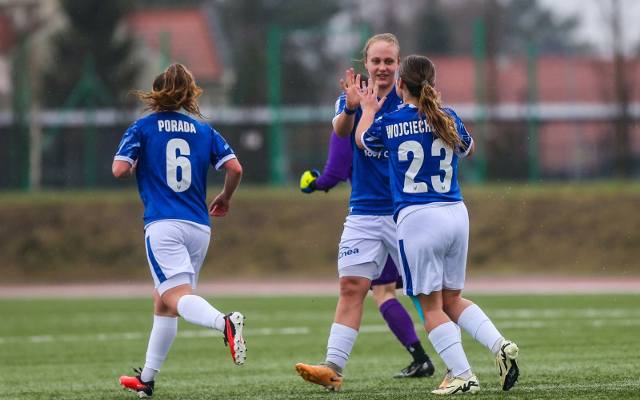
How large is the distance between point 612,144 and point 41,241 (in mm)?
12944

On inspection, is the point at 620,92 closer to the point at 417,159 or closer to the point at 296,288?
the point at 296,288

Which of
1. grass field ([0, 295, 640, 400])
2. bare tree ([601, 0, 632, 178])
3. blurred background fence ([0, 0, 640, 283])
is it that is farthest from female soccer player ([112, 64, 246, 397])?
bare tree ([601, 0, 632, 178])

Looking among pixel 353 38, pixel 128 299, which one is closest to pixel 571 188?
pixel 353 38

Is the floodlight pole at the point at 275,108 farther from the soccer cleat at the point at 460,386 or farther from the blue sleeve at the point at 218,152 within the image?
the soccer cleat at the point at 460,386

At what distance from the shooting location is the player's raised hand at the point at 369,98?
6969mm

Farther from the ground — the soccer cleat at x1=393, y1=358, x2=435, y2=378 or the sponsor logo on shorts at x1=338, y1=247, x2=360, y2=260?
the sponsor logo on shorts at x1=338, y1=247, x2=360, y2=260

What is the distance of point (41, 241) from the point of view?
2458 cm

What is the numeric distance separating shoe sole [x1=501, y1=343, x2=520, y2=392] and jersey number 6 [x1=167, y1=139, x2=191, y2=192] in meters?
2.10

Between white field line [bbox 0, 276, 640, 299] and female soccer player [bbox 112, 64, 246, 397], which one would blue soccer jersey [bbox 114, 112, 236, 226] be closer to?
female soccer player [bbox 112, 64, 246, 397]

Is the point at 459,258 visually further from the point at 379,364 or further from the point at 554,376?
the point at 379,364

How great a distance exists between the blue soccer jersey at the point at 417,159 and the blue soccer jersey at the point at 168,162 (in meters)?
1.18

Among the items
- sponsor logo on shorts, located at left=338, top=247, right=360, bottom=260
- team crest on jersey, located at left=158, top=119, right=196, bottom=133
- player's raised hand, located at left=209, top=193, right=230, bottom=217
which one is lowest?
sponsor logo on shorts, located at left=338, top=247, right=360, bottom=260

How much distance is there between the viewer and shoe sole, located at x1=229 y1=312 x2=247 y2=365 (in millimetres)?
6379

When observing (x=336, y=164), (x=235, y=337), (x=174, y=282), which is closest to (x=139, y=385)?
(x=174, y=282)
